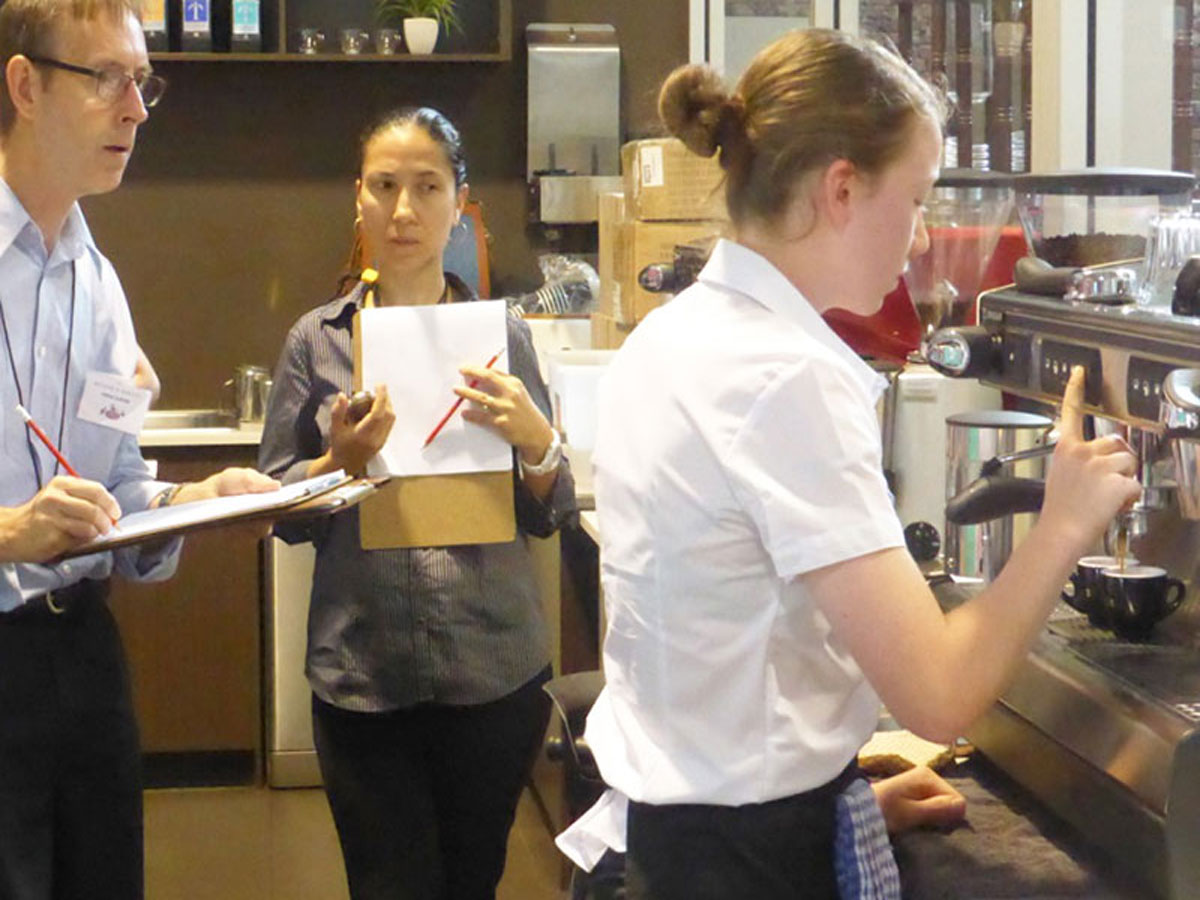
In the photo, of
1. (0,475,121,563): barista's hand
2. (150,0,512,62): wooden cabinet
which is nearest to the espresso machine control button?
(0,475,121,563): barista's hand

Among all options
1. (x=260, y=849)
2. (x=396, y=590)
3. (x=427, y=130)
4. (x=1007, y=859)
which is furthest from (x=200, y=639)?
(x=1007, y=859)

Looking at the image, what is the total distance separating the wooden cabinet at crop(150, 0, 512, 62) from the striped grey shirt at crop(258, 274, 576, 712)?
2.48 meters

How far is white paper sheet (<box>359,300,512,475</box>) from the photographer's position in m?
2.42

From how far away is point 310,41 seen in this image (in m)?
5.00

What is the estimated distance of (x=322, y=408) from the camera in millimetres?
2590

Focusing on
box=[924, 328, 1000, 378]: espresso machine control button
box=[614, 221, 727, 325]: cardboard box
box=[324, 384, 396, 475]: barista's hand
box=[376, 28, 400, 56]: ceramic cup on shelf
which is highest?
box=[376, 28, 400, 56]: ceramic cup on shelf

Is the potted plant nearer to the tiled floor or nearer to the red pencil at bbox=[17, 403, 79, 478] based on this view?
the tiled floor

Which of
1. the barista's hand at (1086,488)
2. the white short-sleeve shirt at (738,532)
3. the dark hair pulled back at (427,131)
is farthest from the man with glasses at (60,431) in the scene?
the barista's hand at (1086,488)

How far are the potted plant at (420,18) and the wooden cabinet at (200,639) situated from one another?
1.28 m

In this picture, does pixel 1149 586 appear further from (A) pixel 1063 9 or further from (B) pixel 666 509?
(A) pixel 1063 9

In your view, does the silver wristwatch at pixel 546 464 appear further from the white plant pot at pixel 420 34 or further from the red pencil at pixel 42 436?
the white plant pot at pixel 420 34

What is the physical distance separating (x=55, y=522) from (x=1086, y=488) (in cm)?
113

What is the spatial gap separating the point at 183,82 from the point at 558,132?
3.61 ft

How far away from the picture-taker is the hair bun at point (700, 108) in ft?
4.97
